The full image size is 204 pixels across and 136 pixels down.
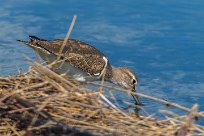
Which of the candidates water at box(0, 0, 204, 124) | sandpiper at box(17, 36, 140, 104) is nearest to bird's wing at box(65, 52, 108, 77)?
sandpiper at box(17, 36, 140, 104)

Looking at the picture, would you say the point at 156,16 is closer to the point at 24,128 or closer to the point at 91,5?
the point at 91,5

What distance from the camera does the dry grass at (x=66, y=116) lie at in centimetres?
419

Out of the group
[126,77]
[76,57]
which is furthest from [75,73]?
[126,77]

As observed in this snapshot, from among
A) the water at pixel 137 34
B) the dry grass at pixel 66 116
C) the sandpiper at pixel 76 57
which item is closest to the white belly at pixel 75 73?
the sandpiper at pixel 76 57

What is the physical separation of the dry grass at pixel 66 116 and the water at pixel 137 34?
356 centimetres

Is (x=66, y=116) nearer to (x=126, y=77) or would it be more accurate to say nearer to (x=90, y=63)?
(x=90, y=63)

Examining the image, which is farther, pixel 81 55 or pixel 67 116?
pixel 81 55

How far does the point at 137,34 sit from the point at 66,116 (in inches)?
287

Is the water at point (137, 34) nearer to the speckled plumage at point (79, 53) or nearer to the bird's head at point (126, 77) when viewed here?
the bird's head at point (126, 77)

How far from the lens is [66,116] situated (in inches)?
169

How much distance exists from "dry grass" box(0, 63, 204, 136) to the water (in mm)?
3561

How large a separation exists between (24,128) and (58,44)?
308cm

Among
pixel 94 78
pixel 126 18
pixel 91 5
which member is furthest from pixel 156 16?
pixel 94 78

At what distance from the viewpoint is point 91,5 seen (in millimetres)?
13312
